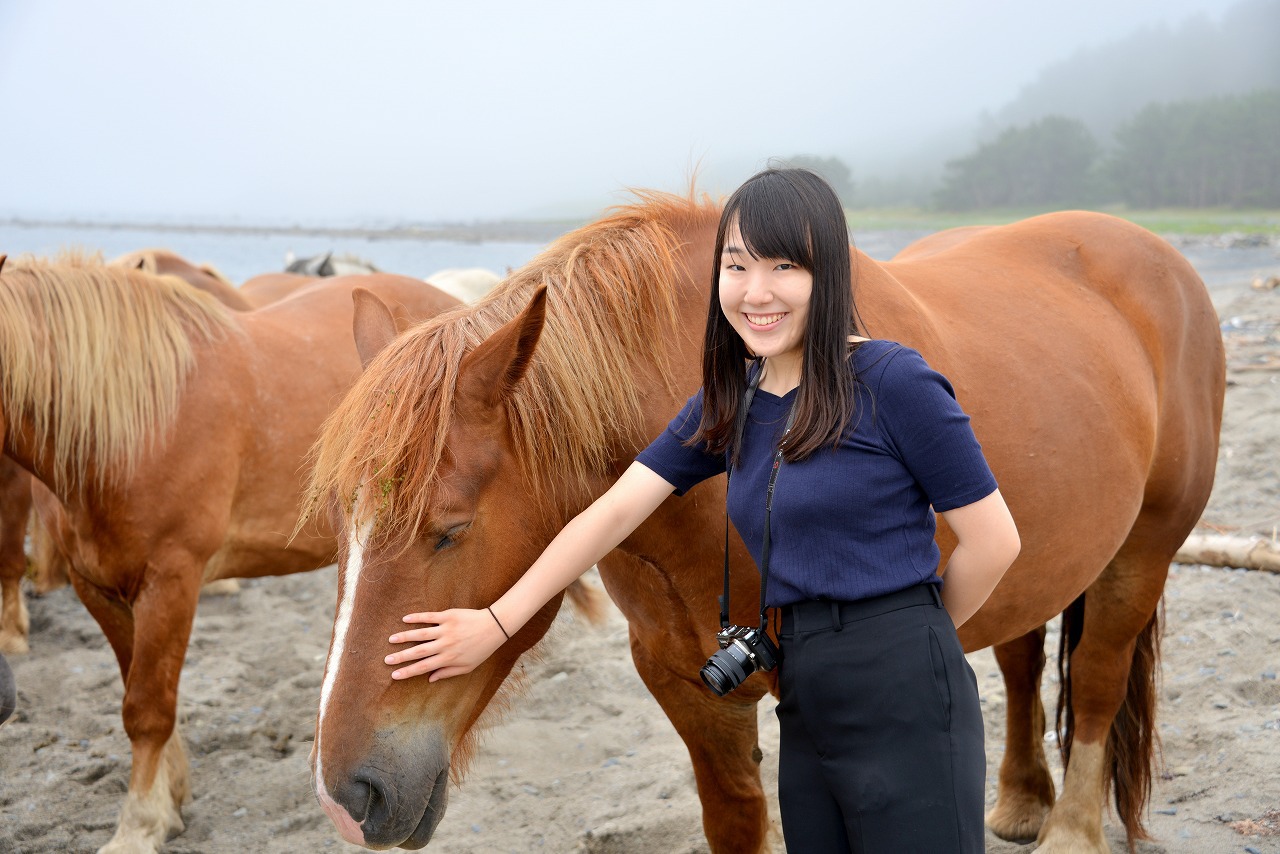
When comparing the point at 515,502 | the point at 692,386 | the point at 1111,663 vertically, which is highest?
the point at 692,386

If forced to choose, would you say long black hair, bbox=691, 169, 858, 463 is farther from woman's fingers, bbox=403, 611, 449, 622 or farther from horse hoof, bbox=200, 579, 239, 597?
horse hoof, bbox=200, 579, 239, 597

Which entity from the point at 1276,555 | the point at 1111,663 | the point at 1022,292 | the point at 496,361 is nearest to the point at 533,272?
the point at 496,361

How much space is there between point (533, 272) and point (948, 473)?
0.90 meters

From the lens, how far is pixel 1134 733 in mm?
3021

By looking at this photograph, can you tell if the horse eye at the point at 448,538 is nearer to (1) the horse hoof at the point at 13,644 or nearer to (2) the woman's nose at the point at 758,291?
(2) the woman's nose at the point at 758,291

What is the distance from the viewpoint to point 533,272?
6.14 ft

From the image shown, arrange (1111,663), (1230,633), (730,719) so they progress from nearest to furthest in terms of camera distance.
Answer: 1. (730,719)
2. (1111,663)
3. (1230,633)

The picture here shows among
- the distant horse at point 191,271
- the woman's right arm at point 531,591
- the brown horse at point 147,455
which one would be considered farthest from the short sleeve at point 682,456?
the distant horse at point 191,271

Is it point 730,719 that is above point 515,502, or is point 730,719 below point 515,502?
below

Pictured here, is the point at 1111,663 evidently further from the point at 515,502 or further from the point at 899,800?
the point at 515,502

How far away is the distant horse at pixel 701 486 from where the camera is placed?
151 cm

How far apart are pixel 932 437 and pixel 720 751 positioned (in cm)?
126

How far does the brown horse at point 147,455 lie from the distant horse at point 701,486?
5.33ft

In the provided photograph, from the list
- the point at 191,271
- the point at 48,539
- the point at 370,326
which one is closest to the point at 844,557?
the point at 370,326
